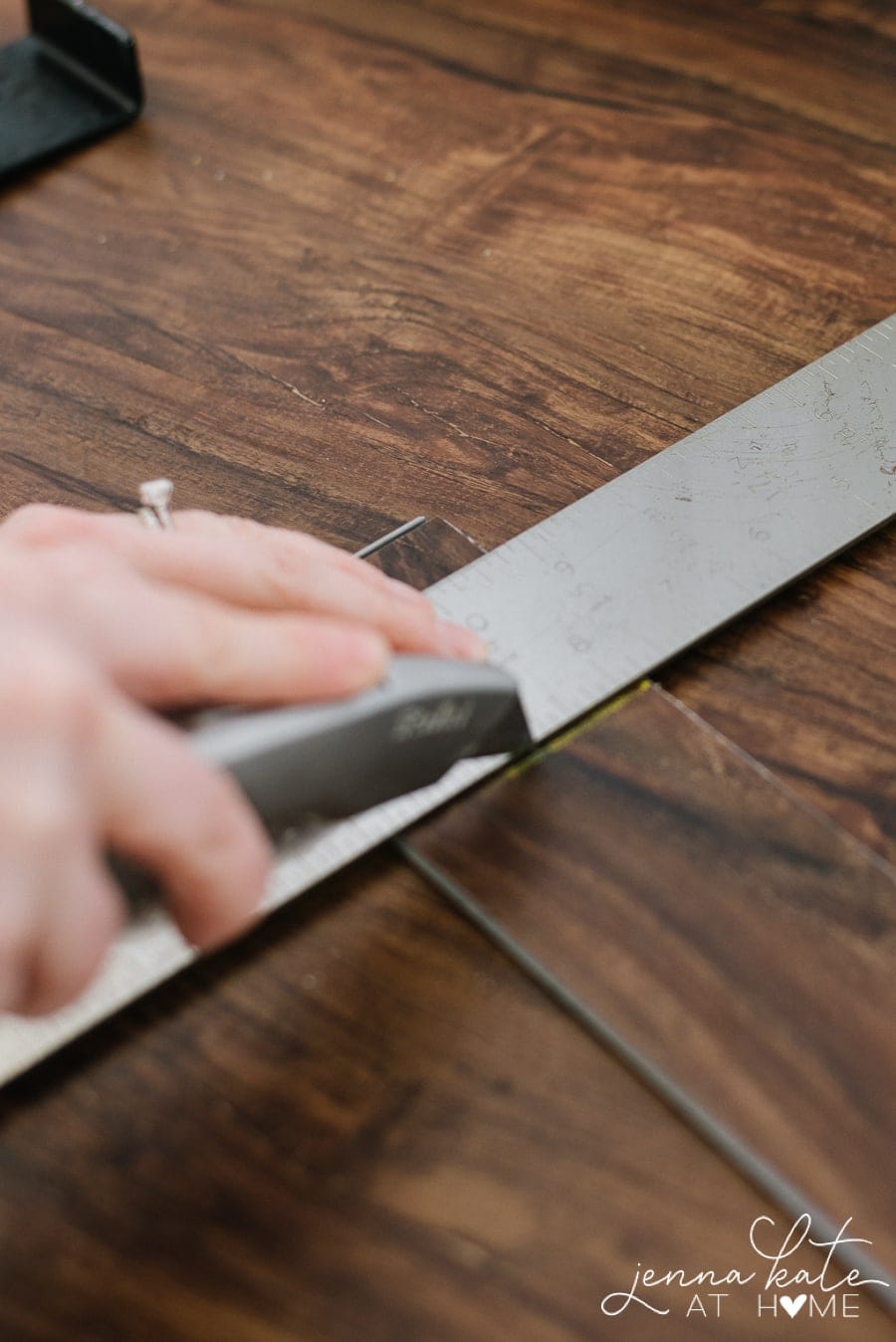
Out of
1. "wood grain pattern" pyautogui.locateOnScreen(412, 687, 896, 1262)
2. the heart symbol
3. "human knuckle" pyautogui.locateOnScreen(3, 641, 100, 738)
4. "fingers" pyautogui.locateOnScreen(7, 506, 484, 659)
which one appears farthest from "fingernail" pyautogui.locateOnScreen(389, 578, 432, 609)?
the heart symbol

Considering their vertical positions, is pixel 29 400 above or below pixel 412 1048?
above

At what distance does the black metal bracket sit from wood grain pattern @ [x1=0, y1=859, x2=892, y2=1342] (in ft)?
2.52

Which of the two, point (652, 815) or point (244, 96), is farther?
point (244, 96)

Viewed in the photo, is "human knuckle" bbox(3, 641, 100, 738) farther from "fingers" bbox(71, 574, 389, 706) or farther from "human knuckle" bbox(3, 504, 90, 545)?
"human knuckle" bbox(3, 504, 90, 545)

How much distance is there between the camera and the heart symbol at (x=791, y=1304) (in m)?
0.50

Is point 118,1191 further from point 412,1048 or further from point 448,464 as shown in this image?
point 448,464

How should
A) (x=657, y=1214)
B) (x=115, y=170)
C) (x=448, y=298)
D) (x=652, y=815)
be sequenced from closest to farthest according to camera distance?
(x=657, y=1214), (x=652, y=815), (x=448, y=298), (x=115, y=170)

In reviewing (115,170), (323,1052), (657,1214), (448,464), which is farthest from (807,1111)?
(115,170)

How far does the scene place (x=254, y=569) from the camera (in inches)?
22.4

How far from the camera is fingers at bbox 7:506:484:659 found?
562 millimetres

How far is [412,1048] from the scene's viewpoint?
565mm

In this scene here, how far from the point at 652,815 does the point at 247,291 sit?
1.77ft

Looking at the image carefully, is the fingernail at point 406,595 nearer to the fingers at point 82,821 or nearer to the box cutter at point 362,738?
the box cutter at point 362,738

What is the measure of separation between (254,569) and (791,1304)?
384 mm
